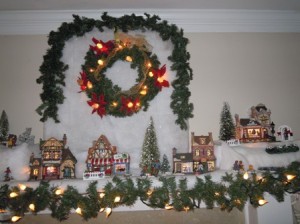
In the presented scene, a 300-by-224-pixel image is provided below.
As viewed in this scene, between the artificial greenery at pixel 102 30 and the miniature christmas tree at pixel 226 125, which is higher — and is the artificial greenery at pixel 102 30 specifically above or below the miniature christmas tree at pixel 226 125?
above

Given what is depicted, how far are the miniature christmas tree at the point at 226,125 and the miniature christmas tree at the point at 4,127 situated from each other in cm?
340

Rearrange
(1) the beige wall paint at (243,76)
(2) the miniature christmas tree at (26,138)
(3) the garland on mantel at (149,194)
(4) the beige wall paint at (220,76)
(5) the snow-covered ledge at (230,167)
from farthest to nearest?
(1) the beige wall paint at (243,76), (4) the beige wall paint at (220,76), (2) the miniature christmas tree at (26,138), (5) the snow-covered ledge at (230,167), (3) the garland on mantel at (149,194)

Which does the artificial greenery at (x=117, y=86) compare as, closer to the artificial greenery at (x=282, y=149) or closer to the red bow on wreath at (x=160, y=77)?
the red bow on wreath at (x=160, y=77)

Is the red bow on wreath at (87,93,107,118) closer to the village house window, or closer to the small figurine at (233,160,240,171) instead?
the village house window

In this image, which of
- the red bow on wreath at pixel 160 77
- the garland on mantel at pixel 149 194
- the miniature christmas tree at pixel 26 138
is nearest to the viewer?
the garland on mantel at pixel 149 194

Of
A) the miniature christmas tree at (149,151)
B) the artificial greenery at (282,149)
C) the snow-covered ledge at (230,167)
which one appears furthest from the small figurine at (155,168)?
the artificial greenery at (282,149)

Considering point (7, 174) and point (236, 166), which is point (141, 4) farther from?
point (7, 174)

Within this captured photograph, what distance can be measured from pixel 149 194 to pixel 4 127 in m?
2.57

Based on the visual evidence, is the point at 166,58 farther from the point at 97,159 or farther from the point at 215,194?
the point at 215,194

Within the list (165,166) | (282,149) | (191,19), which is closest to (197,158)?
(165,166)

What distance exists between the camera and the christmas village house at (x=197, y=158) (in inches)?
141

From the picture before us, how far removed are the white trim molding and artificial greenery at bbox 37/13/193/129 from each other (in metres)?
0.25

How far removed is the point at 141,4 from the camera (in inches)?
165

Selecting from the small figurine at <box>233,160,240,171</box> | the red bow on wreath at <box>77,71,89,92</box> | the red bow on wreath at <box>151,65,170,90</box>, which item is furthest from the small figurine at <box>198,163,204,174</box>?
the red bow on wreath at <box>77,71,89,92</box>
